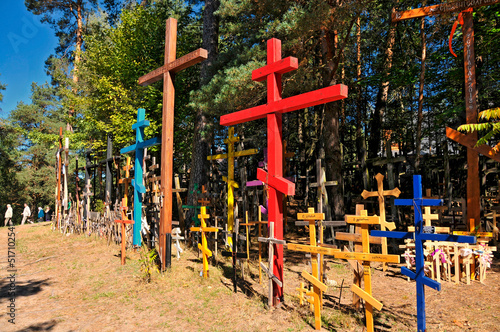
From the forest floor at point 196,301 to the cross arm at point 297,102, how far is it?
8.95 feet

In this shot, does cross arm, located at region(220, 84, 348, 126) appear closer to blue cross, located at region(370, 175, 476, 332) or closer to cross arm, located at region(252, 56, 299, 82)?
cross arm, located at region(252, 56, 299, 82)

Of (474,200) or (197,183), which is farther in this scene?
(197,183)

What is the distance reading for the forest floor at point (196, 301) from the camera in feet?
15.3

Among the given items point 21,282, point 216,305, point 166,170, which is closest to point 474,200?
point 216,305

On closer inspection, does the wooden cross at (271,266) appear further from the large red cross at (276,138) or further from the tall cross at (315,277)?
the tall cross at (315,277)

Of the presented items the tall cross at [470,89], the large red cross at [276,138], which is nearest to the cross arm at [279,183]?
the large red cross at [276,138]

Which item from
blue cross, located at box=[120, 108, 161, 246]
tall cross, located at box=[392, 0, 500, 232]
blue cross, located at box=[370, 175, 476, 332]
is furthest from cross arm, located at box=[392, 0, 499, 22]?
blue cross, located at box=[120, 108, 161, 246]

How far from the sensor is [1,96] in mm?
26516

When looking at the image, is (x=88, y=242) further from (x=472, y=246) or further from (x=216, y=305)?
(x=472, y=246)

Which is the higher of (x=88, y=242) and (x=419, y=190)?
(x=419, y=190)

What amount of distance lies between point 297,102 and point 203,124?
772 cm

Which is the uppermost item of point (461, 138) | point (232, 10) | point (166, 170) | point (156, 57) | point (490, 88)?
point (156, 57)

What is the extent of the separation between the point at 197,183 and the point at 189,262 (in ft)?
14.9

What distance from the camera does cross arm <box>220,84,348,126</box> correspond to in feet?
14.9
